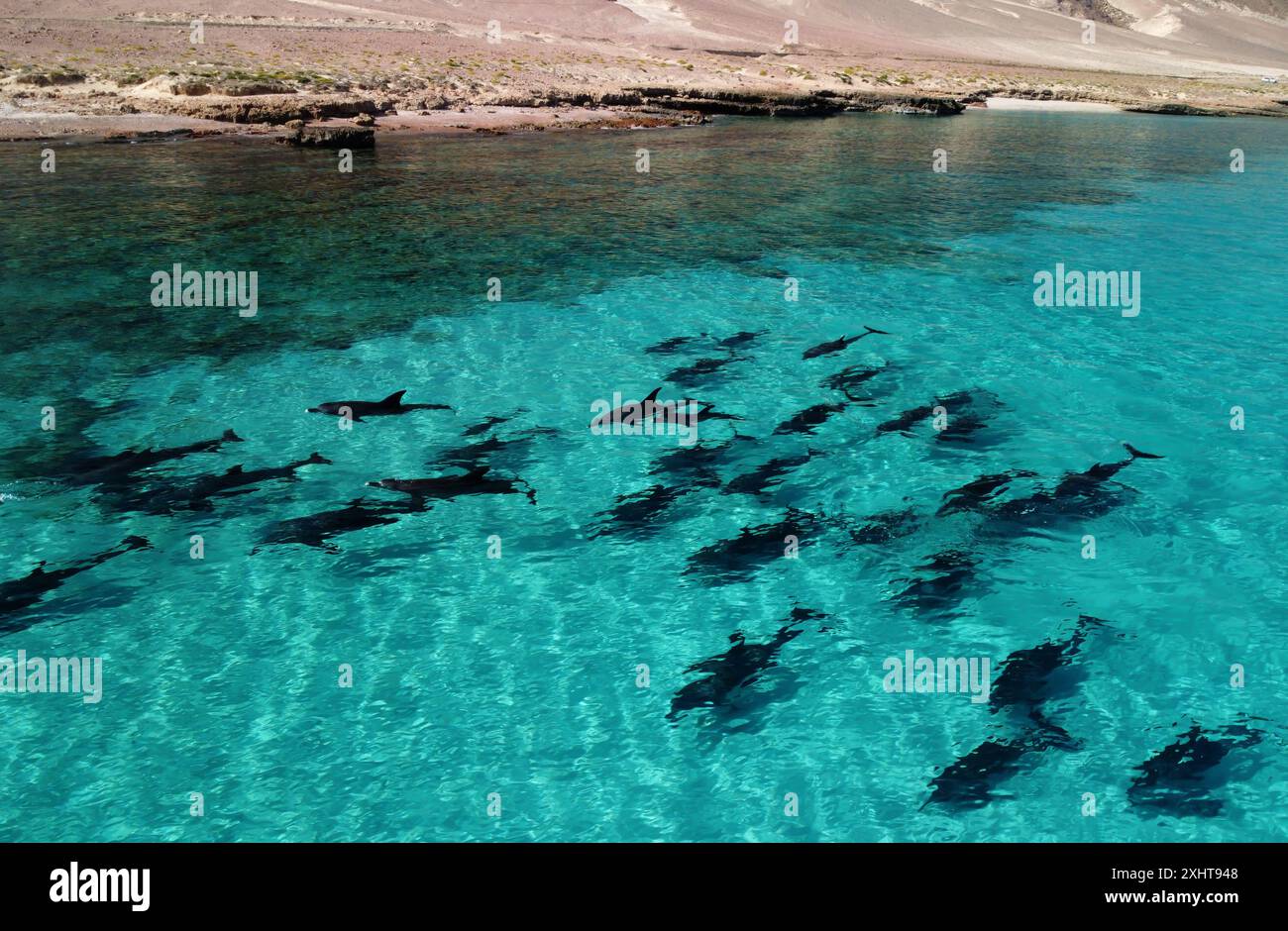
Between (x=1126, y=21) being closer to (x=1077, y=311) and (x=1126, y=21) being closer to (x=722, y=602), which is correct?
(x=1077, y=311)

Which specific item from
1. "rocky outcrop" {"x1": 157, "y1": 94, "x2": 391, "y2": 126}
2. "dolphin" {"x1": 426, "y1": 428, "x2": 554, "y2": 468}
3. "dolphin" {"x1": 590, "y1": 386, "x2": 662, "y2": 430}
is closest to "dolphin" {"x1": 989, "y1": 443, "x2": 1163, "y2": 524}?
"dolphin" {"x1": 590, "y1": 386, "x2": 662, "y2": 430}

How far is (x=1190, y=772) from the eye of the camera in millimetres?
7516

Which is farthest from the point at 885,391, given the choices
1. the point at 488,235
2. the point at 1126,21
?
the point at 1126,21

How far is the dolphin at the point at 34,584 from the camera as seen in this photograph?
905 cm

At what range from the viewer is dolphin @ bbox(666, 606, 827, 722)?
27.0ft

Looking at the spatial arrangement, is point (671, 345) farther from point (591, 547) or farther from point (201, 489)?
point (201, 489)

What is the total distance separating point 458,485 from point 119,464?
13.8ft

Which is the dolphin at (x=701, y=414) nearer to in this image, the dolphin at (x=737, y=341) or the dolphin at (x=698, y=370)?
the dolphin at (x=698, y=370)

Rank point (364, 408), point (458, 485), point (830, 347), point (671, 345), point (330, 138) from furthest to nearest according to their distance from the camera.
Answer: point (330, 138), point (671, 345), point (830, 347), point (364, 408), point (458, 485)

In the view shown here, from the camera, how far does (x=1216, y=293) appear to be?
20.5 metres

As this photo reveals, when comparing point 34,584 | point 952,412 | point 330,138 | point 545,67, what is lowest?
point 34,584

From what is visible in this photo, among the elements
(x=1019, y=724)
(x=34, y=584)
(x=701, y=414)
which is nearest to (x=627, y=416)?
(x=701, y=414)

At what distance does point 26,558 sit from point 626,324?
10.6 meters

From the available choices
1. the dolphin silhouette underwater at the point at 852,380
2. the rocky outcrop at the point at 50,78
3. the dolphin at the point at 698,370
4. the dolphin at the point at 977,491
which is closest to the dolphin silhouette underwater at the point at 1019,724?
the dolphin at the point at 977,491
